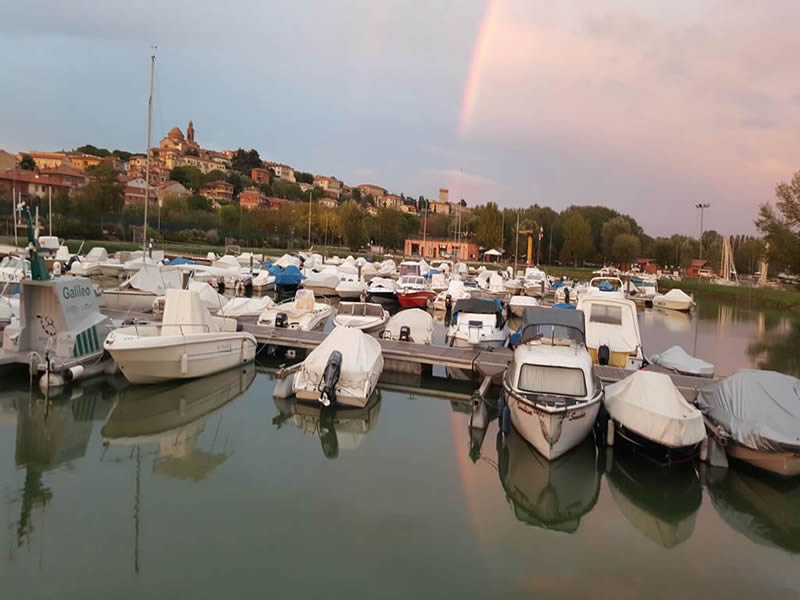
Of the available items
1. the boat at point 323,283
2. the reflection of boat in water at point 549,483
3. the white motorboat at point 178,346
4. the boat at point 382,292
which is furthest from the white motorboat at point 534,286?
the reflection of boat in water at point 549,483

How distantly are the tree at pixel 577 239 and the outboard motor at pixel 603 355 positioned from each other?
8326 cm

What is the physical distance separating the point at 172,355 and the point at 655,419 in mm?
11873

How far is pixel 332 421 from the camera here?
1445 centimetres

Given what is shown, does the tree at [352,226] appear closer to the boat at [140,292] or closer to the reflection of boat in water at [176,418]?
the boat at [140,292]

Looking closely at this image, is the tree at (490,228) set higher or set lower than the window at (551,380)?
higher

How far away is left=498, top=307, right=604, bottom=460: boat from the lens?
11.4 meters

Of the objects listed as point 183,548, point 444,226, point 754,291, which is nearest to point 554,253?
point 444,226

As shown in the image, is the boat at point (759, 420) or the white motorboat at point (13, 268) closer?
the boat at point (759, 420)

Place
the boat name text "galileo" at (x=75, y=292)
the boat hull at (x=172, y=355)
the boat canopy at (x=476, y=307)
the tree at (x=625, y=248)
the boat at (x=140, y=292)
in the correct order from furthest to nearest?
1. the tree at (x=625, y=248)
2. the boat at (x=140, y=292)
3. the boat canopy at (x=476, y=307)
4. the boat name text "galileo" at (x=75, y=292)
5. the boat hull at (x=172, y=355)

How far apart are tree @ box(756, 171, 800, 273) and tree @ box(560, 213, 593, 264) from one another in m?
38.6

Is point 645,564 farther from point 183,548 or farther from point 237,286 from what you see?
point 237,286

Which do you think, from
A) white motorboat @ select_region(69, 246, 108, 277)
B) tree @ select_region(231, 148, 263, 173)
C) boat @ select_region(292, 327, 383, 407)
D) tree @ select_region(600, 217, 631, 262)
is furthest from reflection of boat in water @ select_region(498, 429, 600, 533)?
tree @ select_region(231, 148, 263, 173)

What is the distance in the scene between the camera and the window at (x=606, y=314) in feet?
62.4

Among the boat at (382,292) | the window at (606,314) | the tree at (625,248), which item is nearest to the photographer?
the window at (606,314)
